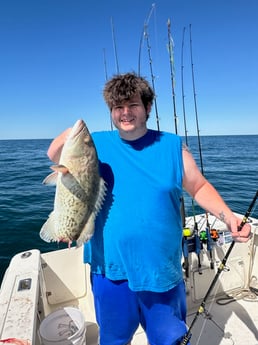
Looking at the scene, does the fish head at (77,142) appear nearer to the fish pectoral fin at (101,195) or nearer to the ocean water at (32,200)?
the fish pectoral fin at (101,195)

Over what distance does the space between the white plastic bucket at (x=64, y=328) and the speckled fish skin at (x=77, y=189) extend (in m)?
1.28

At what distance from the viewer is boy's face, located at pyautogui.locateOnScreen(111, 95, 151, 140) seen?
5.92 ft

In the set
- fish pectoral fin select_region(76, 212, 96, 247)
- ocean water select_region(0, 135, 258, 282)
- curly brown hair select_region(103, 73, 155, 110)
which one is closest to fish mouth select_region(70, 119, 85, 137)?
curly brown hair select_region(103, 73, 155, 110)

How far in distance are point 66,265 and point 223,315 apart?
2183 mm

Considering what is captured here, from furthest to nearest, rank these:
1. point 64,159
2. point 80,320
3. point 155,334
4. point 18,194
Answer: point 18,194 < point 80,320 < point 155,334 < point 64,159

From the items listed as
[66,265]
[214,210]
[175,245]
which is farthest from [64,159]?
[66,265]

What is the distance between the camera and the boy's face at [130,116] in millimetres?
1805

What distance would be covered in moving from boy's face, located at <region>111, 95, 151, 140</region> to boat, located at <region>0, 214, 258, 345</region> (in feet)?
5.80

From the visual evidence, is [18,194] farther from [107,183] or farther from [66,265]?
[107,183]

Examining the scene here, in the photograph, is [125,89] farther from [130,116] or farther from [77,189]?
[77,189]

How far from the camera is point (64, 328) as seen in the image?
2682mm

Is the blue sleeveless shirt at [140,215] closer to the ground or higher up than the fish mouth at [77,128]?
closer to the ground

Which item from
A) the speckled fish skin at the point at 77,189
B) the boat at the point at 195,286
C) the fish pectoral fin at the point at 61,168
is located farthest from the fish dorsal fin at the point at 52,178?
the boat at the point at 195,286

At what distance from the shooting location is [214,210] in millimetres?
1991
